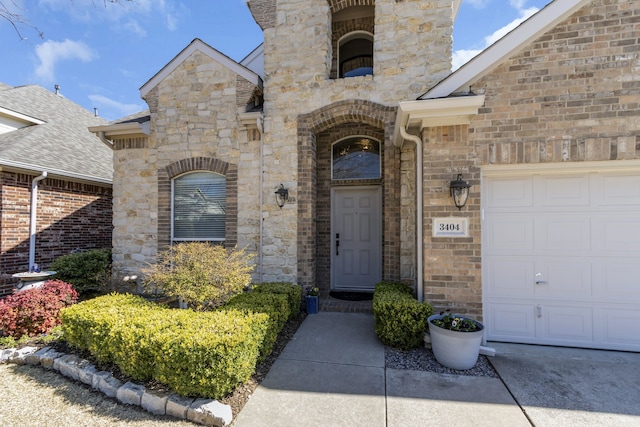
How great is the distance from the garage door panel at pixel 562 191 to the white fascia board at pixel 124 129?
25.6 ft

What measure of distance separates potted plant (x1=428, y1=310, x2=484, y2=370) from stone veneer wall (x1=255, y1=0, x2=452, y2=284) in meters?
2.04

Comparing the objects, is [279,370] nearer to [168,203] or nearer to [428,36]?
[168,203]

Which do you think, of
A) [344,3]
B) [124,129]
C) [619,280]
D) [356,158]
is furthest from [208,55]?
[619,280]

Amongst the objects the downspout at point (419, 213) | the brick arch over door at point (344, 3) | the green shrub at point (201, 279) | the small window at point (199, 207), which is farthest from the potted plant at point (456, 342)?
the brick arch over door at point (344, 3)

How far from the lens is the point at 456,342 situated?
133 inches

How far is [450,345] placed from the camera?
3.42 metres

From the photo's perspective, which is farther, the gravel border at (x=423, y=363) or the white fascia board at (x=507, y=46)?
the white fascia board at (x=507, y=46)

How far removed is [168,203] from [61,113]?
26.6 ft

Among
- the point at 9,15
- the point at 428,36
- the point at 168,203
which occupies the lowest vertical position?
the point at 168,203

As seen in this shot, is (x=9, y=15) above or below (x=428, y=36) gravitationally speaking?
below

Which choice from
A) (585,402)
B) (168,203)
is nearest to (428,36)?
(585,402)

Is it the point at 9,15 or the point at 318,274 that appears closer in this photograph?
the point at 9,15

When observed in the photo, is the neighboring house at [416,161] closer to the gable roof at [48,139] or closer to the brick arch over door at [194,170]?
the brick arch over door at [194,170]

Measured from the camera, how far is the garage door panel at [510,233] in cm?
407
